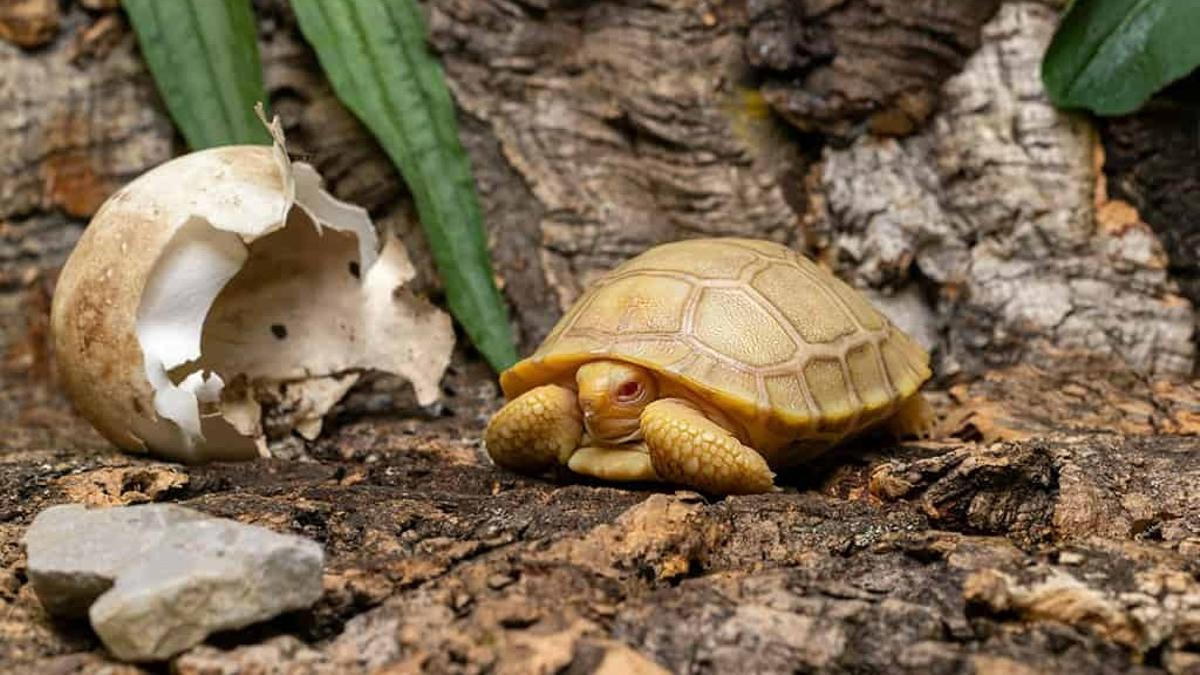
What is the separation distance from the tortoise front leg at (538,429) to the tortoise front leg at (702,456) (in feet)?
0.73

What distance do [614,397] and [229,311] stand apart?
1.05 metres

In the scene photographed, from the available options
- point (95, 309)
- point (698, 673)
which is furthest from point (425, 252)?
point (698, 673)

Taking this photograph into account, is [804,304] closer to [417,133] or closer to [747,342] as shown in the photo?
[747,342]

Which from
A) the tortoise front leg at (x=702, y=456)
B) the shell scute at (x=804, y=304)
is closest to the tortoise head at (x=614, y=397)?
the tortoise front leg at (x=702, y=456)

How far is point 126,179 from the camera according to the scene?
317 cm

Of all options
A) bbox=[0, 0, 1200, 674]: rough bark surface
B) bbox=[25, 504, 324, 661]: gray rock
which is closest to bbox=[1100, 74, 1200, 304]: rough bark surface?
bbox=[0, 0, 1200, 674]: rough bark surface

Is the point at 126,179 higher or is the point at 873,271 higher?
the point at 126,179

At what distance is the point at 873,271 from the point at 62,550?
229 centimetres

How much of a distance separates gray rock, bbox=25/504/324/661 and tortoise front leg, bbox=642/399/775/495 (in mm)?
788

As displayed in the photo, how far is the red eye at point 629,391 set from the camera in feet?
7.16

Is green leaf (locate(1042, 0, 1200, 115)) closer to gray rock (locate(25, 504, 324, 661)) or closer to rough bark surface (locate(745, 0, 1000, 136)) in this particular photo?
rough bark surface (locate(745, 0, 1000, 136))

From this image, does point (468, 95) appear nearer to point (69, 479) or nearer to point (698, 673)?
point (69, 479)

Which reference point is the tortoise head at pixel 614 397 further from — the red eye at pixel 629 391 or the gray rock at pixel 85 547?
the gray rock at pixel 85 547

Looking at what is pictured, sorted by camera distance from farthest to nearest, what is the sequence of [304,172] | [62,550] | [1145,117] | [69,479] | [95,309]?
[1145,117] < [304,172] < [95,309] < [69,479] < [62,550]
